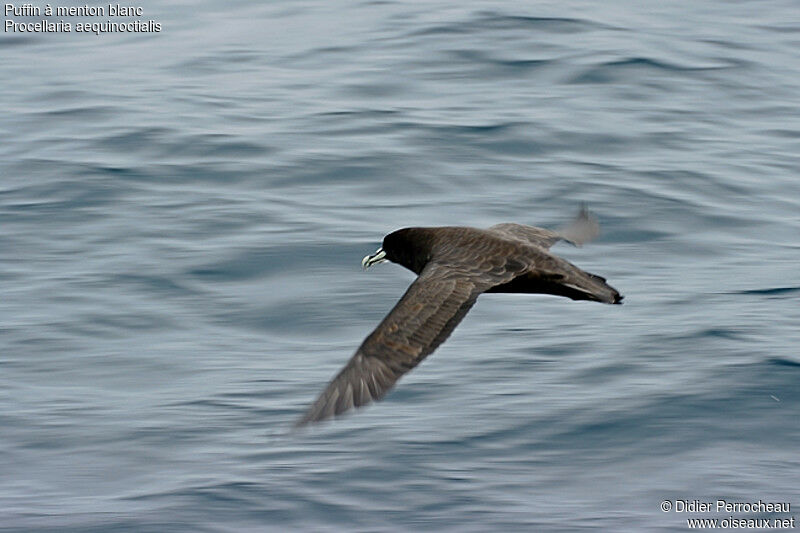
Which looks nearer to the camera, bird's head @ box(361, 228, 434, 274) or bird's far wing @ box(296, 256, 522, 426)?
bird's far wing @ box(296, 256, 522, 426)

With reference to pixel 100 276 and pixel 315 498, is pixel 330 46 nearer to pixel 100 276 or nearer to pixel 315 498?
pixel 100 276

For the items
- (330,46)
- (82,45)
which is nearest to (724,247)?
(330,46)

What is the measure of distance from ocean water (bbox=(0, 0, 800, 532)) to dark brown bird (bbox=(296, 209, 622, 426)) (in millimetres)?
778

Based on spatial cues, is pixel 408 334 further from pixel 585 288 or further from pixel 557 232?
pixel 557 232

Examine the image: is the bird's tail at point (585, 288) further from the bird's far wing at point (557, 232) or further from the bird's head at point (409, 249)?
the bird's head at point (409, 249)

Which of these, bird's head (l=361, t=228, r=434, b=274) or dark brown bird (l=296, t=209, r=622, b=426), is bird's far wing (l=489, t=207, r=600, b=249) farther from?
bird's head (l=361, t=228, r=434, b=274)

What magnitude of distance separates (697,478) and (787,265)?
326 cm

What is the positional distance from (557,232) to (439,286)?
2.47 metres

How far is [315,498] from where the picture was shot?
251 inches

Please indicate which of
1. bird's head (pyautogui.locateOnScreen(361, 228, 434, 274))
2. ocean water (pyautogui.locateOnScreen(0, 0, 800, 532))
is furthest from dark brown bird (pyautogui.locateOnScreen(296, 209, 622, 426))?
ocean water (pyautogui.locateOnScreen(0, 0, 800, 532))

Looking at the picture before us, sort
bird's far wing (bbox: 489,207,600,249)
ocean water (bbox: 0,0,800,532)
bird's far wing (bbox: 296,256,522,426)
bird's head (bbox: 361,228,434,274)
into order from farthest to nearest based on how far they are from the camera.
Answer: bird's far wing (bbox: 489,207,600,249), bird's head (bbox: 361,228,434,274), ocean water (bbox: 0,0,800,532), bird's far wing (bbox: 296,256,522,426)

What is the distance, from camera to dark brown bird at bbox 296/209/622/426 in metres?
5.79

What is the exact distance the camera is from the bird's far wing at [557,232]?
7.67 metres

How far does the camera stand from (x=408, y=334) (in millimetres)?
6105
